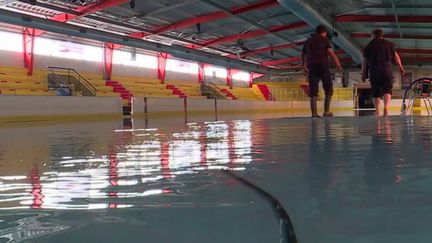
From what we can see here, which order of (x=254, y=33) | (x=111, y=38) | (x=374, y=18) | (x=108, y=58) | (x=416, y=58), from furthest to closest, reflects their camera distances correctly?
(x=416, y=58), (x=108, y=58), (x=254, y=33), (x=111, y=38), (x=374, y=18)

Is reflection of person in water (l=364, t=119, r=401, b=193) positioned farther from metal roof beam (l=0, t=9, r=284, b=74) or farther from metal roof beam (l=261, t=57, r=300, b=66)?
metal roof beam (l=261, t=57, r=300, b=66)

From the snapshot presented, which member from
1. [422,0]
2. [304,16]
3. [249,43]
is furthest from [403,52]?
[304,16]

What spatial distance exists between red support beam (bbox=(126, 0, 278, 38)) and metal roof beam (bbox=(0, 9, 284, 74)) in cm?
105

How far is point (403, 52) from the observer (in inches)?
1022

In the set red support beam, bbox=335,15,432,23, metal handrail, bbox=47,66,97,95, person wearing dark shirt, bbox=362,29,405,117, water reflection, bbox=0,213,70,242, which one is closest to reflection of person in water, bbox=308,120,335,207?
water reflection, bbox=0,213,70,242

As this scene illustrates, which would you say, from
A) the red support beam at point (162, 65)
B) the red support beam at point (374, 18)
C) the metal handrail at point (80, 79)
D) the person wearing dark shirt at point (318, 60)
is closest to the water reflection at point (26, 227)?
the person wearing dark shirt at point (318, 60)

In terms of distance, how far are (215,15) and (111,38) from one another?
466 cm

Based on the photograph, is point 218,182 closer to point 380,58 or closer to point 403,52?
point 380,58

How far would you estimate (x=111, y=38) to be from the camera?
17.5 m

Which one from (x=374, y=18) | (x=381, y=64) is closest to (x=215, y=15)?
(x=374, y=18)

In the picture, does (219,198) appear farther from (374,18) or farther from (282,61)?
(282,61)

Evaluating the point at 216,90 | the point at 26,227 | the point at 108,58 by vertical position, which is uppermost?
the point at 108,58

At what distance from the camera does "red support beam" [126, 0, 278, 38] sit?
14641 mm

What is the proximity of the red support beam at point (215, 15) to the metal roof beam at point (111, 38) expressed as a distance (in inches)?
41.4
